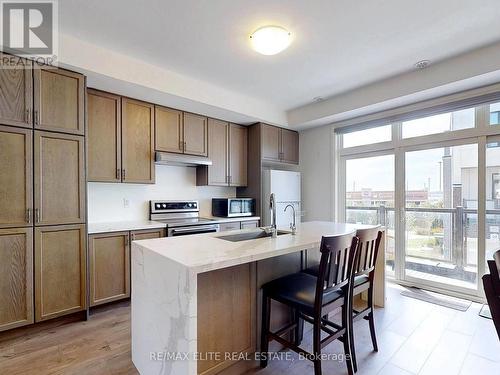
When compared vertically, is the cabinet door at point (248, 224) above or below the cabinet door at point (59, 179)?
below

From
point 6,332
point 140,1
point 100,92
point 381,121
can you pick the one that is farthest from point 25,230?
point 381,121

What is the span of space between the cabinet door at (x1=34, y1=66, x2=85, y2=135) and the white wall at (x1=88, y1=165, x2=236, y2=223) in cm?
91

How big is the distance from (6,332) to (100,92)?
244cm

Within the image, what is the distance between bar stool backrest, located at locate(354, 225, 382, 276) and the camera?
179cm

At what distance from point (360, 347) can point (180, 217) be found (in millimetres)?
2717

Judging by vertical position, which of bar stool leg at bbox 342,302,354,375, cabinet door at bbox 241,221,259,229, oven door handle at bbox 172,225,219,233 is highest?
oven door handle at bbox 172,225,219,233

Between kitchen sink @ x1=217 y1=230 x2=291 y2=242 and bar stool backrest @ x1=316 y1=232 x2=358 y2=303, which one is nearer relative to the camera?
bar stool backrest @ x1=316 y1=232 x2=358 y2=303

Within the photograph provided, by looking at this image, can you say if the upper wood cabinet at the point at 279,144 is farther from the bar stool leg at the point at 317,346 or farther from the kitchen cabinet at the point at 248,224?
the bar stool leg at the point at 317,346

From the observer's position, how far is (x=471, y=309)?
2785 millimetres

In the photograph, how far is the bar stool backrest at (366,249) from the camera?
1.79 m

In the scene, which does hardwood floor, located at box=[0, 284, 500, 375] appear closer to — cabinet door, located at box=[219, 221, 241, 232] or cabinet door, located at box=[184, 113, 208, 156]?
cabinet door, located at box=[219, 221, 241, 232]

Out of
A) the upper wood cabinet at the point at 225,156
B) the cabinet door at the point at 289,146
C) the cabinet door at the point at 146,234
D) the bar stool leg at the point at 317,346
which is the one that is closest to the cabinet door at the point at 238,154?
the upper wood cabinet at the point at 225,156

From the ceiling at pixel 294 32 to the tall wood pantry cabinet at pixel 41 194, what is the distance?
1.95 feet

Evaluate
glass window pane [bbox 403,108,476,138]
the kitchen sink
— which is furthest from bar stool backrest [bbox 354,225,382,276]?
glass window pane [bbox 403,108,476,138]
